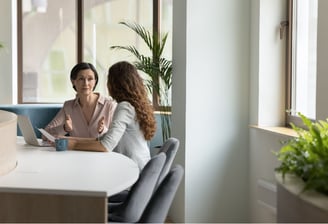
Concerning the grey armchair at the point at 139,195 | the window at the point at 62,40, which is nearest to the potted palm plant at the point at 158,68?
the window at the point at 62,40

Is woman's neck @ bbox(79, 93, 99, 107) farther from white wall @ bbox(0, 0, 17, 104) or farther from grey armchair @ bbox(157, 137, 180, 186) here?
white wall @ bbox(0, 0, 17, 104)

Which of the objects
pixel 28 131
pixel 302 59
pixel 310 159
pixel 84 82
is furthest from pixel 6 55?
pixel 310 159

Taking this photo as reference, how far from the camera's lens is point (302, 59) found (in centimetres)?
403

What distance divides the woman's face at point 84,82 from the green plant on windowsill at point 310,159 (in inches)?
89.0

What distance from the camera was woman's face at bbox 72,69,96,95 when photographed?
4059 mm

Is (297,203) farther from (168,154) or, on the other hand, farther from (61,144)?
(61,144)

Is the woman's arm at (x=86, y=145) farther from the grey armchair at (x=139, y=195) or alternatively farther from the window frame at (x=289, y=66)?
the window frame at (x=289, y=66)

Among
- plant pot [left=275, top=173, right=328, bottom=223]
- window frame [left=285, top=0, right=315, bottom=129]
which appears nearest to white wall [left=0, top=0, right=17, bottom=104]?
window frame [left=285, top=0, right=315, bottom=129]

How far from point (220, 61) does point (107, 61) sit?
2.00 m

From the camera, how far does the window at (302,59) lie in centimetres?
385

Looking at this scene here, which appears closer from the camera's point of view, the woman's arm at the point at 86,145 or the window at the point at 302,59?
the woman's arm at the point at 86,145

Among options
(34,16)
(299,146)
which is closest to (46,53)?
(34,16)

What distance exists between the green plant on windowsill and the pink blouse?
2.13 meters

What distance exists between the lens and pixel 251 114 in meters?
4.35
